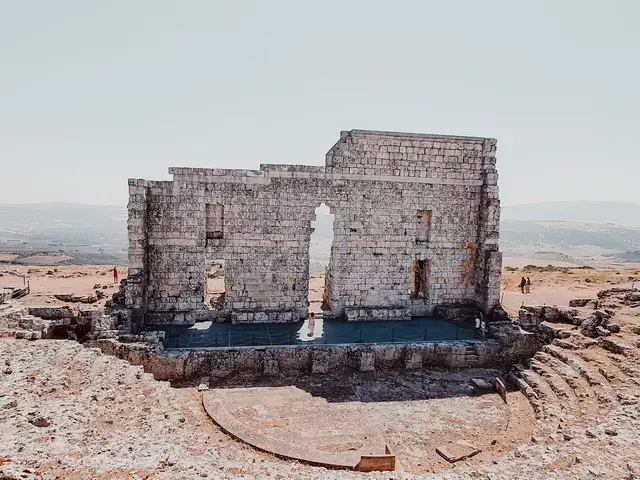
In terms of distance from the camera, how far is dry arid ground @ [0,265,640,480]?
7.75m

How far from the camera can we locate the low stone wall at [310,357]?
1359cm

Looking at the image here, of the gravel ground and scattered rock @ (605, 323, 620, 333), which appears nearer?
the gravel ground

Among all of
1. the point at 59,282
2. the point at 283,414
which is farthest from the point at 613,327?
the point at 59,282

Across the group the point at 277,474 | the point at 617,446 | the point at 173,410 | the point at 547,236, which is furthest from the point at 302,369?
the point at 547,236

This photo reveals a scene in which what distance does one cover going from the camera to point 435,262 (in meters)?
18.3

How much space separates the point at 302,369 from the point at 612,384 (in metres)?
8.79

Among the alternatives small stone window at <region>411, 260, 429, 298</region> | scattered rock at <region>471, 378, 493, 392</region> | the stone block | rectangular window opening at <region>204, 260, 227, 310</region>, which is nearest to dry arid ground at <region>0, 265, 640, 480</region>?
scattered rock at <region>471, 378, 493, 392</region>

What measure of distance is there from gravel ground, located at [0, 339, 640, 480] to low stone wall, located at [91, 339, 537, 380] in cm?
125

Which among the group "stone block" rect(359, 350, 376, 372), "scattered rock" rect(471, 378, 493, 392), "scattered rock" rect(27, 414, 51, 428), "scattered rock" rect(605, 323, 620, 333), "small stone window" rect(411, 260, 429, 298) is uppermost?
"small stone window" rect(411, 260, 429, 298)

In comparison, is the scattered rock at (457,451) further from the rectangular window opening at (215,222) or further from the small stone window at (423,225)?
the rectangular window opening at (215,222)

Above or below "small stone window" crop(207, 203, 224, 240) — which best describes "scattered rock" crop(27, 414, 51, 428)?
below

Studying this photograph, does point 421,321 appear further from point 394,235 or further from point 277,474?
point 277,474

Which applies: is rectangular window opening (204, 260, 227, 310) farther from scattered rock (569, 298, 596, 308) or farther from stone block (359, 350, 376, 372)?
scattered rock (569, 298, 596, 308)

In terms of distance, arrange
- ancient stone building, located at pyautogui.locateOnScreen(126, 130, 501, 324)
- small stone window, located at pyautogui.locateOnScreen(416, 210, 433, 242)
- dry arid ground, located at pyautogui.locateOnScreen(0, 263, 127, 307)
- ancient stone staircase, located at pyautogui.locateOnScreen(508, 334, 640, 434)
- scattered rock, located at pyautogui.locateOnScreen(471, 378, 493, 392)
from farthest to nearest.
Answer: small stone window, located at pyautogui.locateOnScreen(416, 210, 433, 242)
dry arid ground, located at pyautogui.locateOnScreen(0, 263, 127, 307)
ancient stone building, located at pyautogui.locateOnScreen(126, 130, 501, 324)
scattered rock, located at pyautogui.locateOnScreen(471, 378, 493, 392)
ancient stone staircase, located at pyautogui.locateOnScreen(508, 334, 640, 434)
